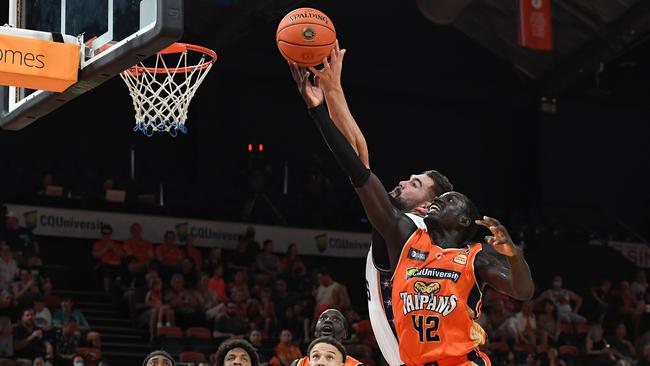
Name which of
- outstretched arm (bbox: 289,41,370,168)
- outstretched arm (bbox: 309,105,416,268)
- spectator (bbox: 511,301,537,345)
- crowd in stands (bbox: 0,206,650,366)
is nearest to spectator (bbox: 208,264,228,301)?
crowd in stands (bbox: 0,206,650,366)

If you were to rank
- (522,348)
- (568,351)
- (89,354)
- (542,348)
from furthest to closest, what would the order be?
(568,351) < (542,348) < (522,348) < (89,354)

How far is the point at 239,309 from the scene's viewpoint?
52.5 feet

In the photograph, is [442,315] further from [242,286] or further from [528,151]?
[528,151]

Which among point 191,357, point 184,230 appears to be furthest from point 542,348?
point 184,230

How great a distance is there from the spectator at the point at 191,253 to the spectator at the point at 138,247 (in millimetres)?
559

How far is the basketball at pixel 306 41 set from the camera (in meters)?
5.73

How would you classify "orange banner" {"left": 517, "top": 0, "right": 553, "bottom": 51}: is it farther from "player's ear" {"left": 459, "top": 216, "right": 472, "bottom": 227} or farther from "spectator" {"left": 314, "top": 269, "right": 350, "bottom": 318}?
"player's ear" {"left": 459, "top": 216, "right": 472, "bottom": 227}

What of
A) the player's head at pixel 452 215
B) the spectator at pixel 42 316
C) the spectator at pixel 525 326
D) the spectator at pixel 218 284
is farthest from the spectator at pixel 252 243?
the player's head at pixel 452 215

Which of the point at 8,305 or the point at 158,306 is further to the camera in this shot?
the point at 158,306

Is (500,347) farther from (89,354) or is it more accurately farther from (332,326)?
(332,326)

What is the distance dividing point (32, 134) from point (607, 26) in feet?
38.3

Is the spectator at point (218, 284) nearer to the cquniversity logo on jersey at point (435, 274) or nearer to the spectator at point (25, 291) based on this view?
the spectator at point (25, 291)

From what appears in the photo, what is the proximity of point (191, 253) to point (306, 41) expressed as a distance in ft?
39.7

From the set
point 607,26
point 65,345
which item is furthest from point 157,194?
point 607,26
